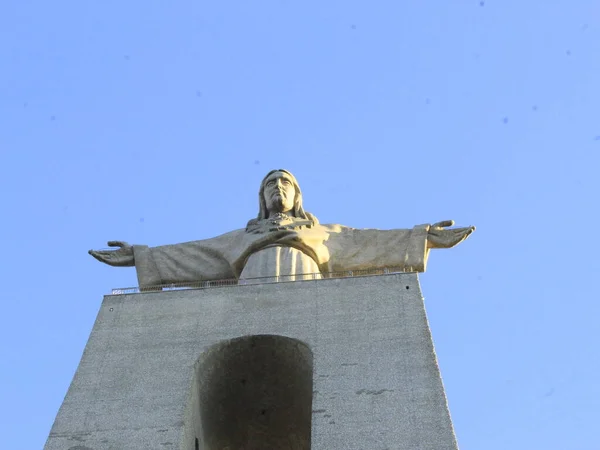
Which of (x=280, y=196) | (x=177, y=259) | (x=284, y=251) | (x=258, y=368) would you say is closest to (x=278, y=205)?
(x=280, y=196)

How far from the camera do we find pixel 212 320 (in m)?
16.2

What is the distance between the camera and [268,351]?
16062 millimetres

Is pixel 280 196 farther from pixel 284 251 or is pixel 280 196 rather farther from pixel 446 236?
pixel 446 236

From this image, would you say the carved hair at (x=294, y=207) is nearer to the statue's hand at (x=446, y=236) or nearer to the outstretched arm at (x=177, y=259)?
the outstretched arm at (x=177, y=259)

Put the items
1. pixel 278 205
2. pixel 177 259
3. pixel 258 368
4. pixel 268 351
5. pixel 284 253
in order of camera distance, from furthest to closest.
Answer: pixel 278 205 → pixel 177 259 → pixel 284 253 → pixel 258 368 → pixel 268 351

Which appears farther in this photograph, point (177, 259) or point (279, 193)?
point (279, 193)

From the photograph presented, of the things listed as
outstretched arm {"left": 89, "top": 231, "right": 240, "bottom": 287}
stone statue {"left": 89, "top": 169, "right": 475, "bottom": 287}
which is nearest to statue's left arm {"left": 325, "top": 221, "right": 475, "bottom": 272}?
stone statue {"left": 89, "top": 169, "right": 475, "bottom": 287}

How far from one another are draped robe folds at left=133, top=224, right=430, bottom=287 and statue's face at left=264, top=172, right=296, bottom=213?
28.5 inches

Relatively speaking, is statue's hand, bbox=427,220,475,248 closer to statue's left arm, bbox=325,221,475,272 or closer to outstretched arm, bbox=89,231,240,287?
statue's left arm, bbox=325,221,475,272

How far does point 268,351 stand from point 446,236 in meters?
4.39

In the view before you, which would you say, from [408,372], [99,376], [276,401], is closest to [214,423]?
[276,401]

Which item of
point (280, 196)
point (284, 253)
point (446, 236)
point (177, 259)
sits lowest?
point (284, 253)

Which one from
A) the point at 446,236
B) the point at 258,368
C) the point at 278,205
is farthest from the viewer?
the point at 278,205

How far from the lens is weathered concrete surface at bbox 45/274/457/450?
Answer: 14.0m
